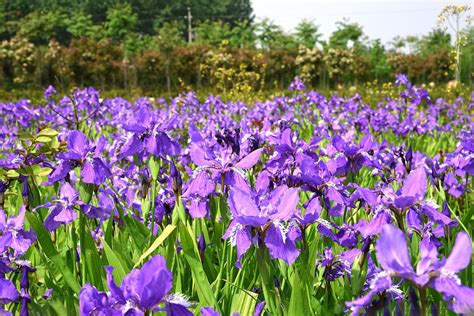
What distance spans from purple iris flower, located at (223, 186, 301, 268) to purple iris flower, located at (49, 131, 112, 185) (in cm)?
87

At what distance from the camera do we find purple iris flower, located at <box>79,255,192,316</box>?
1.09 metres

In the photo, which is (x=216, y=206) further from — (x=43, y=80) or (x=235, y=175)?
(x=43, y=80)

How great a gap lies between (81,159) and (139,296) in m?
1.20

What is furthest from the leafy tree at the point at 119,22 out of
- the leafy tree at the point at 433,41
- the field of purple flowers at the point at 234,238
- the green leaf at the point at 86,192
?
the green leaf at the point at 86,192

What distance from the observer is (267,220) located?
143cm

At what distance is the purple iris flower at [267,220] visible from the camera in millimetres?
1403

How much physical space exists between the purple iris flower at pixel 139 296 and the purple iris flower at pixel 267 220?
0.29 m

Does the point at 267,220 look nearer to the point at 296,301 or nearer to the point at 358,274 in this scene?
the point at 296,301

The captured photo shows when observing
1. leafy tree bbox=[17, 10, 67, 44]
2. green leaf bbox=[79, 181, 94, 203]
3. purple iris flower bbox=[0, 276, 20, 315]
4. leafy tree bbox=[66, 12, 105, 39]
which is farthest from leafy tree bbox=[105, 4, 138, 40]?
purple iris flower bbox=[0, 276, 20, 315]

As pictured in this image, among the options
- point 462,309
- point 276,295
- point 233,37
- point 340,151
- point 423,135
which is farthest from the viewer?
point 233,37

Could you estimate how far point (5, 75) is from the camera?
22.0 m

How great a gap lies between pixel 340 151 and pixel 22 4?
185 ft

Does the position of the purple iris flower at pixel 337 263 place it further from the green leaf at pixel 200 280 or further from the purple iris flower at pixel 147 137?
the purple iris flower at pixel 147 137

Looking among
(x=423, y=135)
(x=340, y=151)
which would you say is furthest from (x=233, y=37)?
(x=340, y=151)
